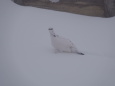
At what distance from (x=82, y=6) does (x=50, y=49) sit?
58 centimetres

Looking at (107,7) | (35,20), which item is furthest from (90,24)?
(35,20)

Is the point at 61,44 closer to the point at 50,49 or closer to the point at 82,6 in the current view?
the point at 50,49

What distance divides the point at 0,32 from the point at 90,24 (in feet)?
2.33

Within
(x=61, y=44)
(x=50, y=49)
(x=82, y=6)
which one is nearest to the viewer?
(x=61, y=44)

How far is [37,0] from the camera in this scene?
1876 mm

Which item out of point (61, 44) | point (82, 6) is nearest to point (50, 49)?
point (61, 44)

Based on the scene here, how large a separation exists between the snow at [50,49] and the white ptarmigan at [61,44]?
0.11ft

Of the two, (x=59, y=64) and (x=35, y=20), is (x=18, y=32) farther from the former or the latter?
(x=59, y=64)

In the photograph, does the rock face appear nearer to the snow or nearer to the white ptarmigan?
the snow

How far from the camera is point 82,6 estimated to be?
5.79 feet

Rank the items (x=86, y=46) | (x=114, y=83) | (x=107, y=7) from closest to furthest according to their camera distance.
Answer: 1. (x=114, y=83)
2. (x=86, y=46)
3. (x=107, y=7)

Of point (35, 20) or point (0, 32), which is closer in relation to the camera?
point (0, 32)

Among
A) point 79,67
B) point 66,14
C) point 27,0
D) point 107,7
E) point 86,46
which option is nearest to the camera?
point 79,67

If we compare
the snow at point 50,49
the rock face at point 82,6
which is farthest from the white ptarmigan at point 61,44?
the rock face at point 82,6
